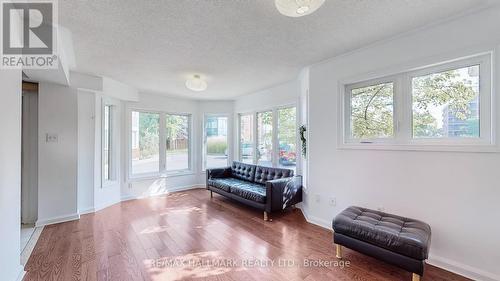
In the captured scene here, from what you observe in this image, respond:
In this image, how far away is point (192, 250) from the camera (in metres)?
2.55

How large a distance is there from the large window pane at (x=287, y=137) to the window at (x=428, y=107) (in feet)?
4.69

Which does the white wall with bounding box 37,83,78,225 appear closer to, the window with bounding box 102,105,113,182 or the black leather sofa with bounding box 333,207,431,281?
the window with bounding box 102,105,113,182

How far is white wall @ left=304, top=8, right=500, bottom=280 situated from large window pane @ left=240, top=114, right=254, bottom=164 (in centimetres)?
258

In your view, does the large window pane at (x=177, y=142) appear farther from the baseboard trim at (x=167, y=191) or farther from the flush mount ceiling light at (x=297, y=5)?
the flush mount ceiling light at (x=297, y=5)

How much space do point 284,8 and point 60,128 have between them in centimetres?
404

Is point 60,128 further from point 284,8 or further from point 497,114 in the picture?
point 497,114

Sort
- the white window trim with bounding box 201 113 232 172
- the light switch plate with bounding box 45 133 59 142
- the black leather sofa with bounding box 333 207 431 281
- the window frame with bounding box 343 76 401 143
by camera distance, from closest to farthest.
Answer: the black leather sofa with bounding box 333 207 431 281
the window frame with bounding box 343 76 401 143
the light switch plate with bounding box 45 133 59 142
the white window trim with bounding box 201 113 232 172

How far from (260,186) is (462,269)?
2911mm

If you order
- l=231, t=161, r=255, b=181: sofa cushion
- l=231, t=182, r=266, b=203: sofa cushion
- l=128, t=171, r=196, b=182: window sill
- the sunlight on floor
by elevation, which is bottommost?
the sunlight on floor

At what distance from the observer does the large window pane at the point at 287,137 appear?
440cm

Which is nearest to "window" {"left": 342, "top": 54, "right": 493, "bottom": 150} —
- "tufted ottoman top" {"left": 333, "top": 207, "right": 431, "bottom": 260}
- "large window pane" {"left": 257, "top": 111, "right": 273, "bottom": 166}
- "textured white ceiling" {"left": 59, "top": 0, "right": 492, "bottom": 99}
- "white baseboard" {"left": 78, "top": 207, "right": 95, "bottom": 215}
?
"textured white ceiling" {"left": 59, "top": 0, "right": 492, "bottom": 99}

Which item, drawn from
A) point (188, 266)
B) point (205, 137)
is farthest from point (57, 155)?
point (205, 137)

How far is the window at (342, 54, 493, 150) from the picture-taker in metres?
2.07

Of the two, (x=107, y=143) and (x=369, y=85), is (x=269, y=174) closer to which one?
(x=369, y=85)
